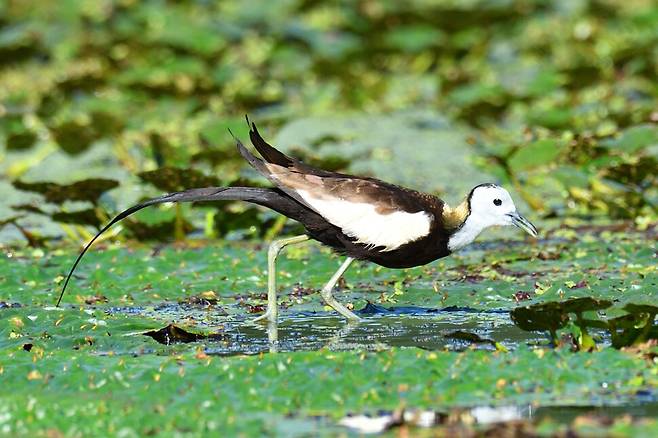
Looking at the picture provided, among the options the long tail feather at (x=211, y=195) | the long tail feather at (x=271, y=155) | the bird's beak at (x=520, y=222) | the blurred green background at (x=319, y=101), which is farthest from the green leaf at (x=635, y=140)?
the long tail feather at (x=211, y=195)

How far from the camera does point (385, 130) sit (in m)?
14.8

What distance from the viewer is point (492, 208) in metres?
8.02

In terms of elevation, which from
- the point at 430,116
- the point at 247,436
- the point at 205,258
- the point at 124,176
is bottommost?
the point at 247,436

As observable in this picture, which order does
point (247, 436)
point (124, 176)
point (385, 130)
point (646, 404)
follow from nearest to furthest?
1. point (247, 436)
2. point (646, 404)
3. point (124, 176)
4. point (385, 130)

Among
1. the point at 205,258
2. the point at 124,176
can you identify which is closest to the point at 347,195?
the point at 205,258

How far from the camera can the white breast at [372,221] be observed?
302 inches

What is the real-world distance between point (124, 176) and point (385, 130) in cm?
331

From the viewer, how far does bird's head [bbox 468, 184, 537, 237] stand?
7980mm

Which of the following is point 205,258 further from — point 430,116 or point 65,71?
point 65,71

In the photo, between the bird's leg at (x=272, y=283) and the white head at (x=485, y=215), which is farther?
the white head at (x=485, y=215)

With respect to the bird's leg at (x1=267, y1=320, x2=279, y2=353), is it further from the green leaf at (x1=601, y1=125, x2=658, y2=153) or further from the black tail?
the green leaf at (x1=601, y1=125, x2=658, y2=153)

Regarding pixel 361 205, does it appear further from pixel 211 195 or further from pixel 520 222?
pixel 520 222

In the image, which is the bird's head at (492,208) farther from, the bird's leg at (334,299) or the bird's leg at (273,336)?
the bird's leg at (273,336)

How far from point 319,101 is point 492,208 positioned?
8.22 metres
